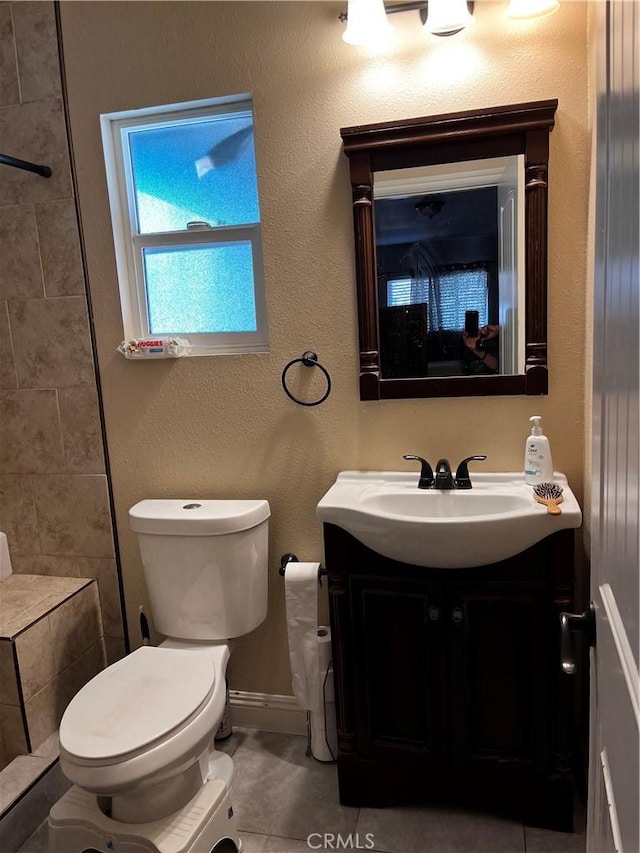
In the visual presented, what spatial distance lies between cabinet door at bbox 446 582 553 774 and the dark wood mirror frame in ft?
1.90

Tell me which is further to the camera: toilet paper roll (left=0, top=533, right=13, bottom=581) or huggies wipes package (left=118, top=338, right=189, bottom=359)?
toilet paper roll (left=0, top=533, right=13, bottom=581)

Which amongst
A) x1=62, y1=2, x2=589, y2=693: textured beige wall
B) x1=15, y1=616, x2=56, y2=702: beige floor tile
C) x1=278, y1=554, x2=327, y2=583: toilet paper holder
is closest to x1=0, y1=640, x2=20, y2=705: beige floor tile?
x1=15, y1=616, x2=56, y2=702: beige floor tile

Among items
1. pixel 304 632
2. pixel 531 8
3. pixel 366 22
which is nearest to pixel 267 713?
pixel 304 632

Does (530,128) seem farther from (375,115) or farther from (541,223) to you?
A: (375,115)

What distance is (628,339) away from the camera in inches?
22.8

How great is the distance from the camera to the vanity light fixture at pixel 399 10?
1.51 m

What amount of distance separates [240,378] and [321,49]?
3.26 ft

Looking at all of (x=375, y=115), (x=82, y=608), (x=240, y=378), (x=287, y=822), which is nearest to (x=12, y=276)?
(x=240, y=378)

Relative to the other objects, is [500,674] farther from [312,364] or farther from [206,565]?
[312,364]

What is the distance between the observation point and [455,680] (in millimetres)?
1569

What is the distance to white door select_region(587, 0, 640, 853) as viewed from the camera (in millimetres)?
557

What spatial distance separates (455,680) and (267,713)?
31.4 inches

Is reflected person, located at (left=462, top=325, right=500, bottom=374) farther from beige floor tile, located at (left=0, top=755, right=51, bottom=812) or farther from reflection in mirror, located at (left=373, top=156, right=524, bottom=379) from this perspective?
beige floor tile, located at (left=0, top=755, right=51, bottom=812)

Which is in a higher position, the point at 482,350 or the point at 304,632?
the point at 482,350
